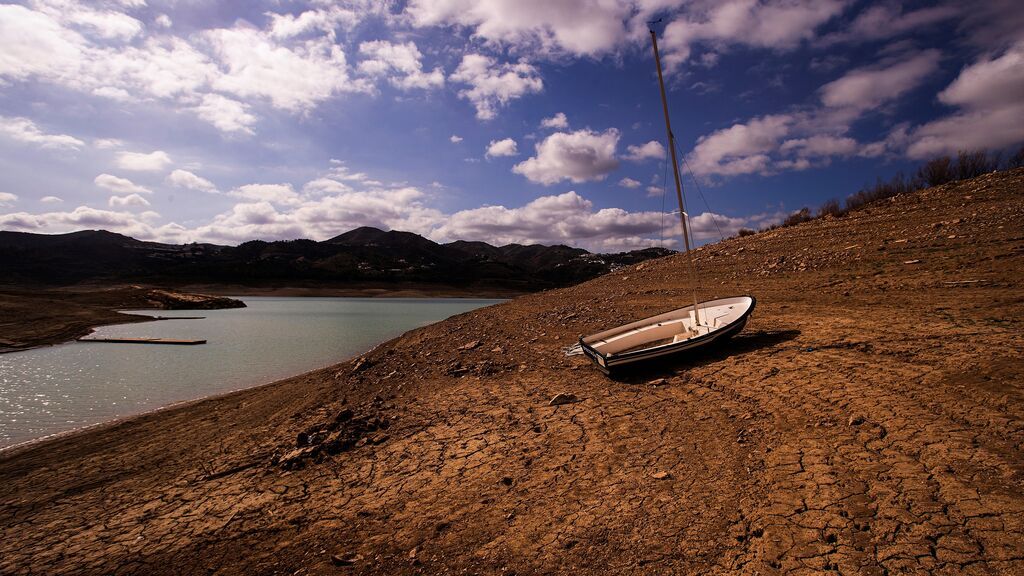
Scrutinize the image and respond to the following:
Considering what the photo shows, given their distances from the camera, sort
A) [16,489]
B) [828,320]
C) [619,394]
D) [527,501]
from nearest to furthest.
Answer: [527,501] < [16,489] < [619,394] < [828,320]

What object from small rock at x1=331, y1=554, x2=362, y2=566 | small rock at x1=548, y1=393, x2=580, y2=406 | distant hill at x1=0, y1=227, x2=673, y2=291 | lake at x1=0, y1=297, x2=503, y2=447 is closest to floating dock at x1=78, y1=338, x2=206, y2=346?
lake at x1=0, y1=297, x2=503, y2=447

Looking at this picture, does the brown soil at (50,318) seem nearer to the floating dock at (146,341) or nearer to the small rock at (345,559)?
the floating dock at (146,341)

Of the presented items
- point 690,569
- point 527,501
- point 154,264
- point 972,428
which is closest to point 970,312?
point 972,428

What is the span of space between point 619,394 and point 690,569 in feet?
14.0

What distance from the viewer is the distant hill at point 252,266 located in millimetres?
102750

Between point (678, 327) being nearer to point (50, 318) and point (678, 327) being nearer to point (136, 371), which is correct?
point (136, 371)

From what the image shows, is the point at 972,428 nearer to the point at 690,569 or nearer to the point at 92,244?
the point at 690,569

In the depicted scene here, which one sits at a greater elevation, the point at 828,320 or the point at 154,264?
the point at 154,264

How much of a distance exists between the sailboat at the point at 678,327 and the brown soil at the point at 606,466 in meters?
0.54

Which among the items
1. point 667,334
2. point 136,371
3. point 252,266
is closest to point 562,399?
point 667,334

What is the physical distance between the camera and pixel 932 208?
16500mm

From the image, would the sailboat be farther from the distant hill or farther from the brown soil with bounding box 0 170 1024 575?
the distant hill

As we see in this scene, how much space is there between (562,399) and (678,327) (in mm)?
4637

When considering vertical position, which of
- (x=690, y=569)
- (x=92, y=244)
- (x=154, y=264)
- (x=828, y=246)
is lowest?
(x=690, y=569)
